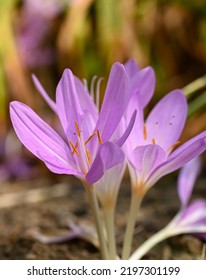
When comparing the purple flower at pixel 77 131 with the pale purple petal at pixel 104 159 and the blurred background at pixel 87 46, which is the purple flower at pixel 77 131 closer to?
the pale purple petal at pixel 104 159

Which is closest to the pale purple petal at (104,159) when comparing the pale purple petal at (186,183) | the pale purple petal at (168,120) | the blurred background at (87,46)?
the pale purple petal at (168,120)

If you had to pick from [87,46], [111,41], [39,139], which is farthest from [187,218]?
[87,46]

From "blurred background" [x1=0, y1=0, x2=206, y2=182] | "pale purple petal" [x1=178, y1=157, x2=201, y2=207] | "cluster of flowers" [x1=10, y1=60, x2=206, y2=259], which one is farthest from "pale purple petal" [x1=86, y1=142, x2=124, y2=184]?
"blurred background" [x1=0, y1=0, x2=206, y2=182]

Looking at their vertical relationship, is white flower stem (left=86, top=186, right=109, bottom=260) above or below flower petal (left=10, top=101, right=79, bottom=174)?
below

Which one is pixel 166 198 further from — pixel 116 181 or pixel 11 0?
pixel 11 0

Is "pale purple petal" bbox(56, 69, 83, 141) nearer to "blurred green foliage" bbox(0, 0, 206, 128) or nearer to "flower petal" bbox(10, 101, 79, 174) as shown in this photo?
"flower petal" bbox(10, 101, 79, 174)
